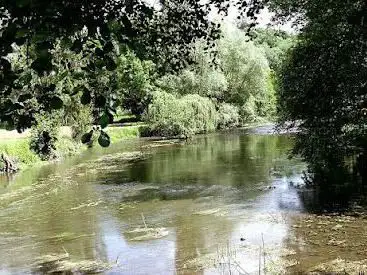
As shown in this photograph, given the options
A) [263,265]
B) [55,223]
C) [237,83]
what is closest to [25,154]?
[55,223]

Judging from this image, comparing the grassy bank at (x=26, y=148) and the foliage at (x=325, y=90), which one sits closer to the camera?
the foliage at (x=325, y=90)

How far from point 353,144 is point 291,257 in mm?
5445

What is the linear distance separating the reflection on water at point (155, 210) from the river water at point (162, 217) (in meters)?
0.03

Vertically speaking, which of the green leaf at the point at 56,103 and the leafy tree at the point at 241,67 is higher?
the leafy tree at the point at 241,67

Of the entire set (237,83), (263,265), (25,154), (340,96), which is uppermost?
(237,83)

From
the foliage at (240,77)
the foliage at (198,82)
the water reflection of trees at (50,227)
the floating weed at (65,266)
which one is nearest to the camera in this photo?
the floating weed at (65,266)

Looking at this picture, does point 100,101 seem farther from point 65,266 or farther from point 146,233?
point 146,233

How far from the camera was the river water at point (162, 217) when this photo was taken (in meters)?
9.77

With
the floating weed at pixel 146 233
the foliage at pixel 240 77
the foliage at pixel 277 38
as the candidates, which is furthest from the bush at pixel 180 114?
the floating weed at pixel 146 233

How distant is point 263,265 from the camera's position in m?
9.18

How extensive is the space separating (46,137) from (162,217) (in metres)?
14.4

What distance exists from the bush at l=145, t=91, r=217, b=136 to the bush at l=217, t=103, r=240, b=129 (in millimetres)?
1964

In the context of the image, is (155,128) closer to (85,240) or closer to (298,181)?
(298,181)

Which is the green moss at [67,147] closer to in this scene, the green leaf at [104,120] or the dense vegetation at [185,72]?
the dense vegetation at [185,72]
